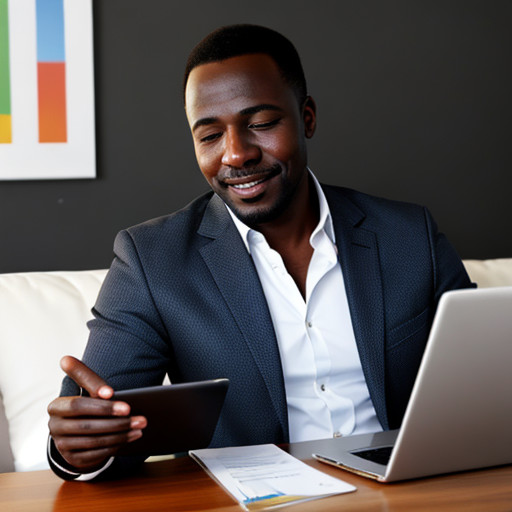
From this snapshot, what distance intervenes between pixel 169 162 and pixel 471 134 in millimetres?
1125

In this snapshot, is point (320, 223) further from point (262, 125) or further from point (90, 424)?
point (90, 424)

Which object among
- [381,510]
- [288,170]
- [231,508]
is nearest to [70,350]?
[288,170]

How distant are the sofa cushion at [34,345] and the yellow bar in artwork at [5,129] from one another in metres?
0.50

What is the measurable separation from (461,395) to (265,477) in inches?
11.8

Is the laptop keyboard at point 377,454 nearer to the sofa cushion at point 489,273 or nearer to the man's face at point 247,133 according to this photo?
the man's face at point 247,133

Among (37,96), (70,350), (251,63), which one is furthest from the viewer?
(37,96)

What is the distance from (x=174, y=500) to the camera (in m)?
0.96

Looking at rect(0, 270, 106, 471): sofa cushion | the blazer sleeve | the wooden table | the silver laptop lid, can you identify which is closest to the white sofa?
rect(0, 270, 106, 471): sofa cushion

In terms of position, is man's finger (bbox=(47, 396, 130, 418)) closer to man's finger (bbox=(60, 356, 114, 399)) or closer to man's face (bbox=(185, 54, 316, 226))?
man's finger (bbox=(60, 356, 114, 399))

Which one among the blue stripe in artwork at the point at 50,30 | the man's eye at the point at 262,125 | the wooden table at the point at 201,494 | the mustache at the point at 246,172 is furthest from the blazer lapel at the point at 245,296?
the blue stripe in artwork at the point at 50,30

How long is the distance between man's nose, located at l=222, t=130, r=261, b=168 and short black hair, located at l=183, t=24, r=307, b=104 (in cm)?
19

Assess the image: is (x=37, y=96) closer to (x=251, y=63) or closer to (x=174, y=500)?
(x=251, y=63)

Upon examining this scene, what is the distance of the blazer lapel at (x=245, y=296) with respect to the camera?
1.43 meters

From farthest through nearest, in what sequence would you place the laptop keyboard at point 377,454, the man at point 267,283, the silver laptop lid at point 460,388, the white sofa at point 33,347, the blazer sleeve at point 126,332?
the white sofa at point 33,347
the man at point 267,283
the blazer sleeve at point 126,332
the laptop keyboard at point 377,454
the silver laptop lid at point 460,388
